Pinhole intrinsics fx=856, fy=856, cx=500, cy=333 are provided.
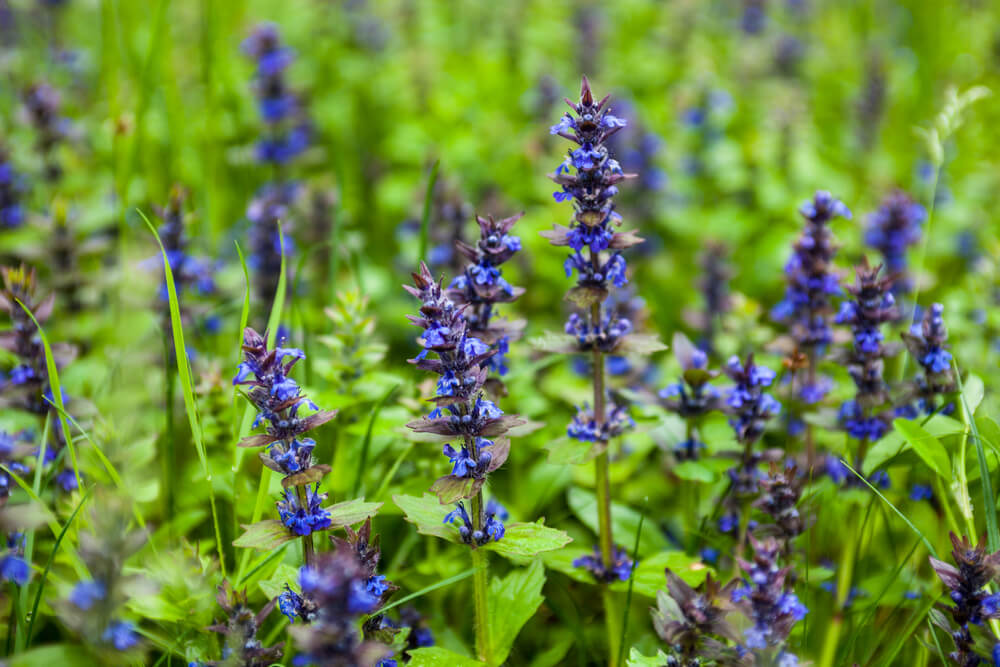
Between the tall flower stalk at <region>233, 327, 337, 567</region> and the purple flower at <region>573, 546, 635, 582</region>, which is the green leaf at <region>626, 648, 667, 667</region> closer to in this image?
the purple flower at <region>573, 546, 635, 582</region>

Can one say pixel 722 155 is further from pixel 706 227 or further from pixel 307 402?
pixel 307 402

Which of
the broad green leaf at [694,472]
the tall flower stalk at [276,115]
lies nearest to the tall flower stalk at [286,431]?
the broad green leaf at [694,472]

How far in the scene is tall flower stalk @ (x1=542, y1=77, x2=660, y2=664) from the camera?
2533 mm

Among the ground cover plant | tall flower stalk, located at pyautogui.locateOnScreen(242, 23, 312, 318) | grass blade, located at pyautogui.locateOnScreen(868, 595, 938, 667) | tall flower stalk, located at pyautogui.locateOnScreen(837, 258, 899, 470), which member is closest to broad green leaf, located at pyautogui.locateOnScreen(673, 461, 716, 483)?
the ground cover plant

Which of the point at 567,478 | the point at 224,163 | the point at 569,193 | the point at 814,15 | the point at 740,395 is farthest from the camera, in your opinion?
the point at 814,15

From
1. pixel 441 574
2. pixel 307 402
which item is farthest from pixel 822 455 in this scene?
pixel 307 402

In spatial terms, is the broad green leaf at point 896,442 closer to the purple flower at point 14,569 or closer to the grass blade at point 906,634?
the grass blade at point 906,634

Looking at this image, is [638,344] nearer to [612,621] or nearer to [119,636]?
[612,621]

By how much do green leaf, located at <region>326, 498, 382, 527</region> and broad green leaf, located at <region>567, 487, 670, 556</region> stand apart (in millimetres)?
1092

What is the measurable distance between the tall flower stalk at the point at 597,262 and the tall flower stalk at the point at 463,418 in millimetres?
458

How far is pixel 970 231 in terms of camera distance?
5484 mm

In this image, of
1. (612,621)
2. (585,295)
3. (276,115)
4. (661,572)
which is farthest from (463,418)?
(276,115)

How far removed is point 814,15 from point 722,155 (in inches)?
Answer: 197

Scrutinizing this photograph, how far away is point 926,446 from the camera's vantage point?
8.77 ft
